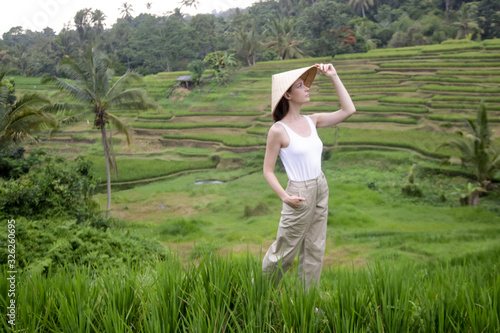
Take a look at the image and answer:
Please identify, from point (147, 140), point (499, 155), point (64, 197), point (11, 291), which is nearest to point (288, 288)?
point (11, 291)

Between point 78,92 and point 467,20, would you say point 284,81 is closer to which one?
point 78,92

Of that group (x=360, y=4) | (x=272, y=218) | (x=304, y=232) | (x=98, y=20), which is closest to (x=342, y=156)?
(x=272, y=218)

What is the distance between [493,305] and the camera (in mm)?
1230

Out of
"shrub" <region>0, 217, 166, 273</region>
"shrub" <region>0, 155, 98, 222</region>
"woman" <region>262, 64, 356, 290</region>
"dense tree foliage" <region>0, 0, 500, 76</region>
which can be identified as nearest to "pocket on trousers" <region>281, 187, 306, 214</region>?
"woman" <region>262, 64, 356, 290</region>

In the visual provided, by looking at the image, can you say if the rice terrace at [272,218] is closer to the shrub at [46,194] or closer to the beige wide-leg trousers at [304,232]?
the beige wide-leg trousers at [304,232]

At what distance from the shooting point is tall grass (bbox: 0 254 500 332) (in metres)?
1.22

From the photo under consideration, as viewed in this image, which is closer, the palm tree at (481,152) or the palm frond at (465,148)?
the palm tree at (481,152)

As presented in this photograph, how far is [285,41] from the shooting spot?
14.5 meters

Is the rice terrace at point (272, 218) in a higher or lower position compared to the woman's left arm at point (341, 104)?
lower

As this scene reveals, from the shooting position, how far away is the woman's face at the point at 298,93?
1.78 metres

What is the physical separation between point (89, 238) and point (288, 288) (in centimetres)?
294

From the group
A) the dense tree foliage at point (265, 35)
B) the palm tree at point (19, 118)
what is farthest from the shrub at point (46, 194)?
the dense tree foliage at point (265, 35)

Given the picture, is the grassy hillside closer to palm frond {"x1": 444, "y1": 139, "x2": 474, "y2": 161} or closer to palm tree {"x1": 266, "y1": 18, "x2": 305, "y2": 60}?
palm frond {"x1": 444, "y1": 139, "x2": 474, "y2": 161}

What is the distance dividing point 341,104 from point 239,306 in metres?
0.97
